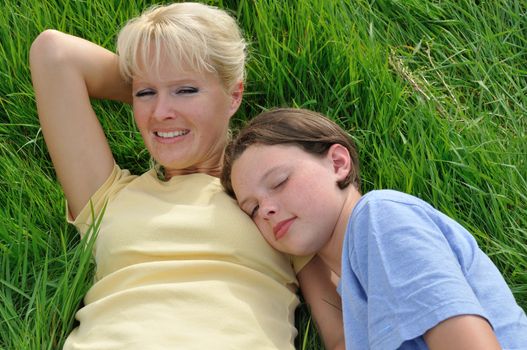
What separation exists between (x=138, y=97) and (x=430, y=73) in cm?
110

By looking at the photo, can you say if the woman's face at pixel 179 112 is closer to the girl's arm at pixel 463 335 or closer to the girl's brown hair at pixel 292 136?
the girl's brown hair at pixel 292 136

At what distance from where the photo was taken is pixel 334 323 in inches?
95.5

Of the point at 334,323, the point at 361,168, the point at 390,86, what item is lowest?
the point at 334,323

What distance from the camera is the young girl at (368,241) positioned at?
5.96 feet

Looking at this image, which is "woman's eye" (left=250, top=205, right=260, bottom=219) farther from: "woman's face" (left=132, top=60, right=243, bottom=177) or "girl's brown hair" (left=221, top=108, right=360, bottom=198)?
"woman's face" (left=132, top=60, right=243, bottom=177)

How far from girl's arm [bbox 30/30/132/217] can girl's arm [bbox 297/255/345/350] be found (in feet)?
2.27

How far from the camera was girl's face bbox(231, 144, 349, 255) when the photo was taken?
222 cm

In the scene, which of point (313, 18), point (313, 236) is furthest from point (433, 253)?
point (313, 18)

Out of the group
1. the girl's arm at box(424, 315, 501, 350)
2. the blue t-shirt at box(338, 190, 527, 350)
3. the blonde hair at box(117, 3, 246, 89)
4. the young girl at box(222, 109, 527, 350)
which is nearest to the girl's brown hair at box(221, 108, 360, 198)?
the young girl at box(222, 109, 527, 350)

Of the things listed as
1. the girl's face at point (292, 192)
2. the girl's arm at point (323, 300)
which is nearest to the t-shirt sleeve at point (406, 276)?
the girl's face at point (292, 192)

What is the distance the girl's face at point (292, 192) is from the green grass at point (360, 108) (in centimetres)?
38

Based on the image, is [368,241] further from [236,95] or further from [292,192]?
[236,95]

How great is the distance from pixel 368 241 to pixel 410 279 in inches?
5.9

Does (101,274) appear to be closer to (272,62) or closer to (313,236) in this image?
(313,236)
